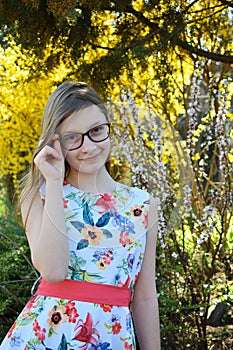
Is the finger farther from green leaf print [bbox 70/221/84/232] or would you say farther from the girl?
green leaf print [bbox 70/221/84/232]

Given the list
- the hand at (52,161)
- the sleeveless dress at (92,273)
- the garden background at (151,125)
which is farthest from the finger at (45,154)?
the garden background at (151,125)

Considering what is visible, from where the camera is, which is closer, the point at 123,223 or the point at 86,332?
the point at 86,332

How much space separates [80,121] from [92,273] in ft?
1.29

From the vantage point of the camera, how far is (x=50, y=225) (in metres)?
1.55

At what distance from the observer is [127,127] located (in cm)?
315

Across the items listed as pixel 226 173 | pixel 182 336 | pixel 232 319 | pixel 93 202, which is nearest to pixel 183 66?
pixel 226 173

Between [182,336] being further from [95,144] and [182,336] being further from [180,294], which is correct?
[95,144]

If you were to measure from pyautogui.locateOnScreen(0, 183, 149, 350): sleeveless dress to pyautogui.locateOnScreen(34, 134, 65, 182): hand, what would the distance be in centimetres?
9

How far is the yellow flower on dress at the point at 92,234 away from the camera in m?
1.67

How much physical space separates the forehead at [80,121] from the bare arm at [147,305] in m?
0.32

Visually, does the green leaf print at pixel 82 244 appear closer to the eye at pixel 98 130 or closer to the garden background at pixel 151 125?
the eye at pixel 98 130

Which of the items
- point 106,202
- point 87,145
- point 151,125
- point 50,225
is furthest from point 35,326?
point 151,125

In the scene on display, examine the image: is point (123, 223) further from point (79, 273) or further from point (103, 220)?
point (79, 273)

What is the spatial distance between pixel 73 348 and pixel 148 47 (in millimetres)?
1871
